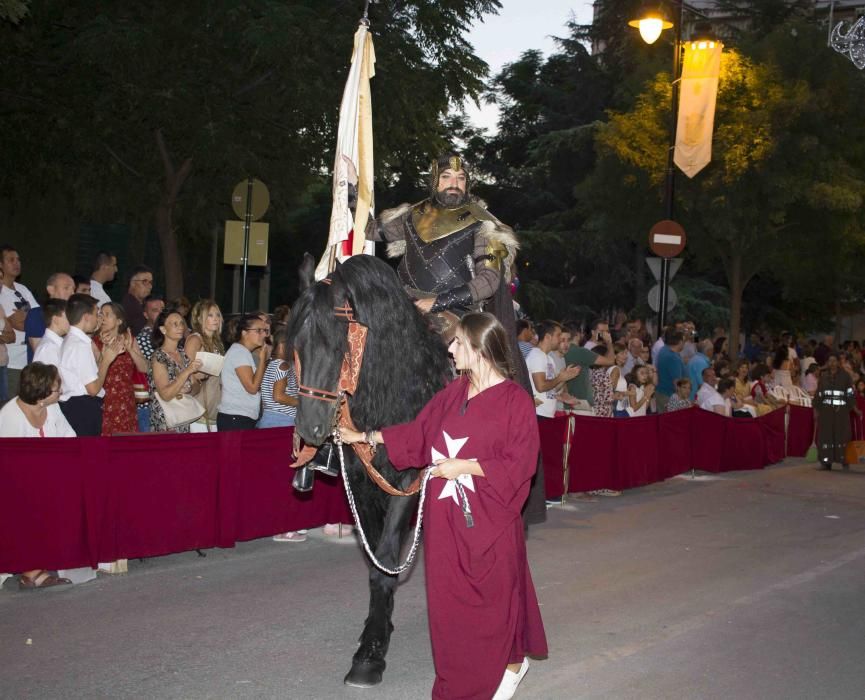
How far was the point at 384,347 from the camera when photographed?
5.59 metres

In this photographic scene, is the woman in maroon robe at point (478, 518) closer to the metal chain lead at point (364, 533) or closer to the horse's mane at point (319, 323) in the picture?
the metal chain lead at point (364, 533)

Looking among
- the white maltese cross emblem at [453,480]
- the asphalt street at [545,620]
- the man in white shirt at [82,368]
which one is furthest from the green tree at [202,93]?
the white maltese cross emblem at [453,480]

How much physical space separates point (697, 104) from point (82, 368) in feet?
41.4

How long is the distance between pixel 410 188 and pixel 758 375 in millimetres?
16809

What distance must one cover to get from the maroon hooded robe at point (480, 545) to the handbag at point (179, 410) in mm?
4770

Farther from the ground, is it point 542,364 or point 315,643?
point 542,364

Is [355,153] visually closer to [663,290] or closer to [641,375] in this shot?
[641,375]

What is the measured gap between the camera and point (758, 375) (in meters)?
18.7

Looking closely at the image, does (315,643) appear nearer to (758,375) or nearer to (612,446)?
(612,446)

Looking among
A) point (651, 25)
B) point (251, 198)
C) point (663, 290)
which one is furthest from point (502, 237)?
point (663, 290)

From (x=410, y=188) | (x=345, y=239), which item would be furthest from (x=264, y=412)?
(x=410, y=188)

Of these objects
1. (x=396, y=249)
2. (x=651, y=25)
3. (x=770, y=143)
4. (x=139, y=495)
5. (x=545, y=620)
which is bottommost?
(x=545, y=620)

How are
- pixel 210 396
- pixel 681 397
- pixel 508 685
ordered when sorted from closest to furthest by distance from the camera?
1. pixel 508 685
2. pixel 210 396
3. pixel 681 397

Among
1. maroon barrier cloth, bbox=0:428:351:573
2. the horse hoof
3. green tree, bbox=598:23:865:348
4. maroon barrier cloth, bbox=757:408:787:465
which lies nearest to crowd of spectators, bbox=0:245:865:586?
maroon barrier cloth, bbox=0:428:351:573
